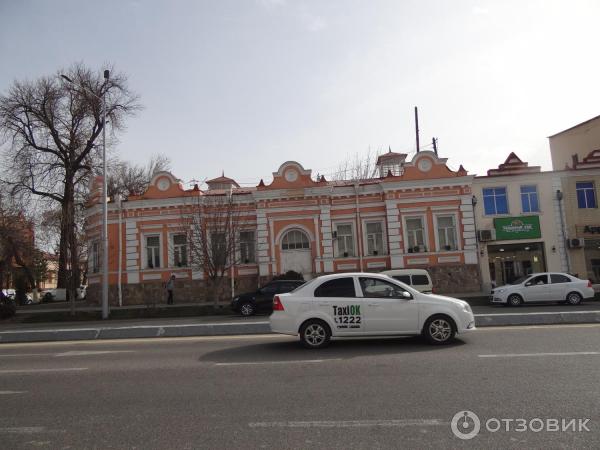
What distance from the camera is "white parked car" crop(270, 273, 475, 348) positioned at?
9.76 m

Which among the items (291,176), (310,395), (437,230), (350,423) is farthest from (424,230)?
(350,423)

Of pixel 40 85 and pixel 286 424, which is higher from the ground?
pixel 40 85

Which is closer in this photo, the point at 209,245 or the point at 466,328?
the point at 466,328

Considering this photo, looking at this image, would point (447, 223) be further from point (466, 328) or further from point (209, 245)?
point (466, 328)

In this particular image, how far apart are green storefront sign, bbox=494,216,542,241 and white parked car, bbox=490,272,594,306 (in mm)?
7540

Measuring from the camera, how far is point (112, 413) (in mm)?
6000

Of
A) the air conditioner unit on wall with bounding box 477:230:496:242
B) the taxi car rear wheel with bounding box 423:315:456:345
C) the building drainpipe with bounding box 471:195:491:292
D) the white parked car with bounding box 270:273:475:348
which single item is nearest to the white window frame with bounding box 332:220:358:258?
the building drainpipe with bounding box 471:195:491:292

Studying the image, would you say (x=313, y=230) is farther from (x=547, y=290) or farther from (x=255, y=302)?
(x=547, y=290)

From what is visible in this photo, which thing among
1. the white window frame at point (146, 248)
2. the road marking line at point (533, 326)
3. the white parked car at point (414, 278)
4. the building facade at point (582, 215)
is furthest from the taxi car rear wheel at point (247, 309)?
the building facade at point (582, 215)

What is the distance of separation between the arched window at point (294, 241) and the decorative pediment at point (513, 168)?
1261 cm

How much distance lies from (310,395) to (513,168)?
27.7 metres

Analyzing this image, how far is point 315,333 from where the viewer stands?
1002 cm

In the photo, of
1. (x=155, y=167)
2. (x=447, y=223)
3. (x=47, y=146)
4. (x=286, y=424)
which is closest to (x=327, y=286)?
(x=286, y=424)

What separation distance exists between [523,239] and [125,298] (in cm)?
2565
